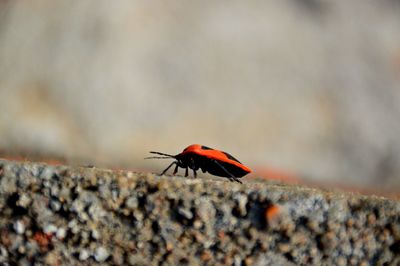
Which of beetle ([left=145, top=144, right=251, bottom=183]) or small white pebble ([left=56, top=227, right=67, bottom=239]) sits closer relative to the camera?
small white pebble ([left=56, top=227, right=67, bottom=239])

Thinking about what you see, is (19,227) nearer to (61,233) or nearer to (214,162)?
(61,233)

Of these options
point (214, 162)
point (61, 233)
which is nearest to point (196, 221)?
point (61, 233)

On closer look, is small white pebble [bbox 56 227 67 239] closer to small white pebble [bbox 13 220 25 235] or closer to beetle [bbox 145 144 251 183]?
small white pebble [bbox 13 220 25 235]

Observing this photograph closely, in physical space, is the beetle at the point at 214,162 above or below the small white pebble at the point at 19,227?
above

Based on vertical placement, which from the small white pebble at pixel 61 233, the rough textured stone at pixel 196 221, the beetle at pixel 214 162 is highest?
the beetle at pixel 214 162

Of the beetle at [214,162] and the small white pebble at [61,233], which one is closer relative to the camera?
the small white pebble at [61,233]

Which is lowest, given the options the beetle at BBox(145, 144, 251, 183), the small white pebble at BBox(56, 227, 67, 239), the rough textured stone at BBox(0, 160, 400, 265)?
the small white pebble at BBox(56, 227, 67, 239)

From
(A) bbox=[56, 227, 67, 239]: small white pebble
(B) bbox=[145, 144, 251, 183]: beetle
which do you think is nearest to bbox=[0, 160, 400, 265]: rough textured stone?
(A) bbox=[56, 227, 67, 239]: small white pebble

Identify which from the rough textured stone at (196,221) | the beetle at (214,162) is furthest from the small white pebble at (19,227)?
the beetle at (214,162)

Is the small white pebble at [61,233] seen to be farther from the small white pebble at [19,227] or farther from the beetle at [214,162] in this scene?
the beetle at [214,162]
